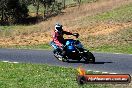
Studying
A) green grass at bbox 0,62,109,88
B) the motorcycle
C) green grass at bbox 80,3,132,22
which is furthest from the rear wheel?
green grass at bbox 80,3,132,22

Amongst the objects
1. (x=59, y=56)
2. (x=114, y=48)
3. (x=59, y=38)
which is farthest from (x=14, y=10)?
(x=59, y=56)

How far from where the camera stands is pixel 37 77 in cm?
1546

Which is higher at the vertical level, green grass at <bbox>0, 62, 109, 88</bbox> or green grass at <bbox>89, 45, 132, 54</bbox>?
green grass at <bbox>0, 62, 109, 88</bbox>

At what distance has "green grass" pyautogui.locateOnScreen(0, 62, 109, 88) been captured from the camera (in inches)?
549

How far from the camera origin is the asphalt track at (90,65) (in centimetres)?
1809

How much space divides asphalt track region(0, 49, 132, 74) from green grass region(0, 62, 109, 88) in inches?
73.0

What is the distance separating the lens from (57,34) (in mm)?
21281

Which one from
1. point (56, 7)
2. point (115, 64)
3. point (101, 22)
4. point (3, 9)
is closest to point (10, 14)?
point (3, 9)

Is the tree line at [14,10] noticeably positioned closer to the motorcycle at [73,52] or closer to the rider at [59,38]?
the rider at [59,38]

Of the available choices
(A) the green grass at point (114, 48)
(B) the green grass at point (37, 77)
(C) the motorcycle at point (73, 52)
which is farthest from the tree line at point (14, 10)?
(B) the green grass at point (37, 77)

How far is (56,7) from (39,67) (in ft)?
236

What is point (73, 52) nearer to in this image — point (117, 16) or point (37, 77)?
point (37, 77)

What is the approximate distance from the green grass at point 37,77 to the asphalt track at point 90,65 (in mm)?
1854

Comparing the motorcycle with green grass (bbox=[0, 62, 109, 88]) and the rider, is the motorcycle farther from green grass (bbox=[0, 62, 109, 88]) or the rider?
green grass (bbox=[0, 62, 109, 88])
